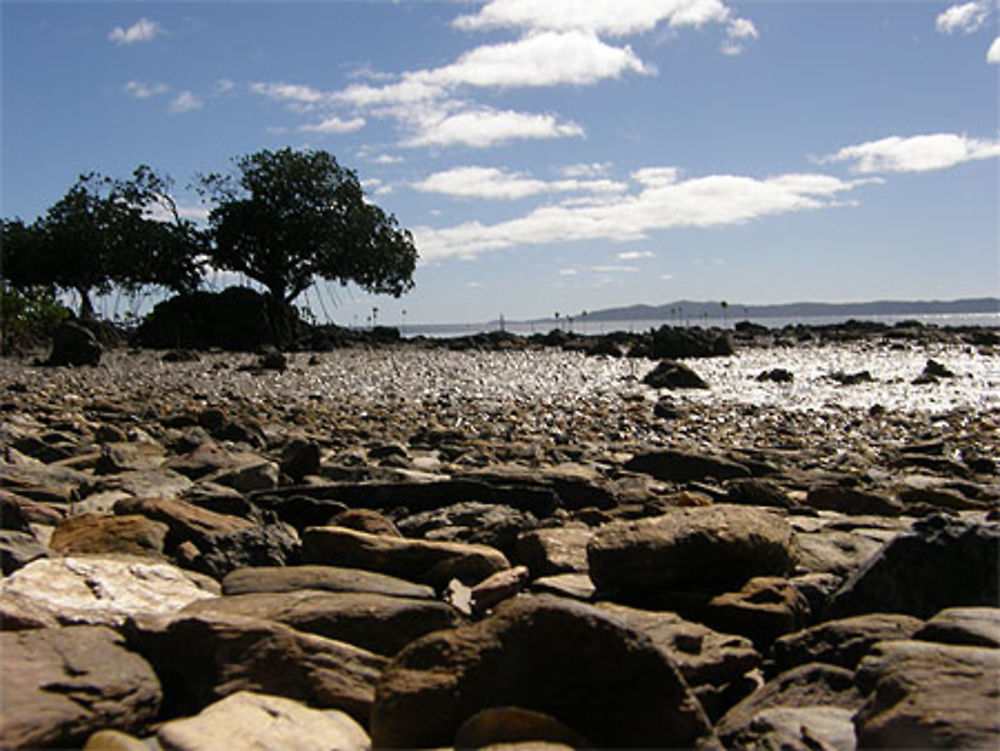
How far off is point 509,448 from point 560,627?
7.12 meters

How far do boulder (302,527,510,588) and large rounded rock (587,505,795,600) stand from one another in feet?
2.01

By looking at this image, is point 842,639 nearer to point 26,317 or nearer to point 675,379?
point 675,379

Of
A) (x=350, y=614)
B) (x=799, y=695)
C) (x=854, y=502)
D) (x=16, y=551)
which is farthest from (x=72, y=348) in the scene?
(x=799, y=695)

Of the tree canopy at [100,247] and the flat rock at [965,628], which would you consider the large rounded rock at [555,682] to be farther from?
the tree canopy at [100,247]

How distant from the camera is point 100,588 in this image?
11.5 ft

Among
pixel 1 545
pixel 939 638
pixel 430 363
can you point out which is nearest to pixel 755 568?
pixel 939 638

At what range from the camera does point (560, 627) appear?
2723 millimetres

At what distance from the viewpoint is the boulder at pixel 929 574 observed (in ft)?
12.1

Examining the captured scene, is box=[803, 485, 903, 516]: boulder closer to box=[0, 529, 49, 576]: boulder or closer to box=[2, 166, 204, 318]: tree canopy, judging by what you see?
box=[0, 529, 49, 576]: boulder

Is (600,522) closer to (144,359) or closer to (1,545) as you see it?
(1,545)

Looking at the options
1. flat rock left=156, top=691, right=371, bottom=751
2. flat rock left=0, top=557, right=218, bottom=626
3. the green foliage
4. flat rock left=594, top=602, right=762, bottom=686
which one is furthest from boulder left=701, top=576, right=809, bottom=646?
the green foliage

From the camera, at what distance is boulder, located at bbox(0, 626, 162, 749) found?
2445mm

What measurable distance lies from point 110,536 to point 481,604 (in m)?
1.88

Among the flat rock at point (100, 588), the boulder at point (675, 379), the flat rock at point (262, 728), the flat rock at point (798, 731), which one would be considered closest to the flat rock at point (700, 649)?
the flat rock at point (798, 731)
